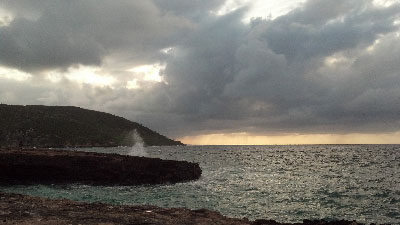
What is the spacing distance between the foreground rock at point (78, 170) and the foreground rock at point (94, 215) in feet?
65.6

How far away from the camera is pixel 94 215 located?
1591 cm

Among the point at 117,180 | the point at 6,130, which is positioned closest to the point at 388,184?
the point at 117,180

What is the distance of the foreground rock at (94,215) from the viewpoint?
47.4 ft

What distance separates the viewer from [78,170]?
1582 inches

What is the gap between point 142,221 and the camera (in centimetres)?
1512

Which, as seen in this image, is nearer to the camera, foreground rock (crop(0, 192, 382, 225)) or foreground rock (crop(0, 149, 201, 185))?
foreground rock (crop(0, 192, 382, 225))

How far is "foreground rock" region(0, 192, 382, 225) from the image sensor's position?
14438 mm

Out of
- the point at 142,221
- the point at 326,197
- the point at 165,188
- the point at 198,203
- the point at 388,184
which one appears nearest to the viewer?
the point at 142,221

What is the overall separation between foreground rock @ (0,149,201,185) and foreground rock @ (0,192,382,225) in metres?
20.0

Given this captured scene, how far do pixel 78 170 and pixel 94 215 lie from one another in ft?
85.6

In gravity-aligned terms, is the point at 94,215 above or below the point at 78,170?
below

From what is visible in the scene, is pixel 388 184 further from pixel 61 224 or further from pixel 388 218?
pixel 61 224

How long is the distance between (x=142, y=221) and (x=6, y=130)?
205833 millimetres

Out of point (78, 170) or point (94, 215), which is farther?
point (78, 170)
